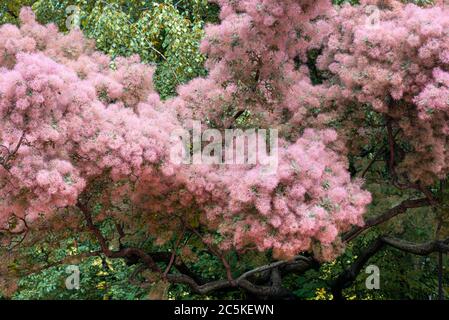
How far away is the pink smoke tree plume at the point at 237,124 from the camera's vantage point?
5.75m

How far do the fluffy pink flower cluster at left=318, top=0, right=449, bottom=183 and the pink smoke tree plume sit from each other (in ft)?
0.05

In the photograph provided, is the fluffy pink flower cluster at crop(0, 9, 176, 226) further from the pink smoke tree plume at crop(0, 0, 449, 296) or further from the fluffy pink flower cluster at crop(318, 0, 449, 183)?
the fluffy pink flower cluster at crop(318, 0, 449, 183)

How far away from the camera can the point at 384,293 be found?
10094mm

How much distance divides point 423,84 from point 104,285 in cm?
574

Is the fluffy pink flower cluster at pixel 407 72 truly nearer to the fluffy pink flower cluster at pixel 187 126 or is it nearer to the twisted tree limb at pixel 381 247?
the fluffy pink flower cluster at pixel 187 126

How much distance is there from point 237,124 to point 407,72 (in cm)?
190

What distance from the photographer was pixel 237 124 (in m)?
7.23

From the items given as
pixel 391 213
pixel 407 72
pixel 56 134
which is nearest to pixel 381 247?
pixel 391 213

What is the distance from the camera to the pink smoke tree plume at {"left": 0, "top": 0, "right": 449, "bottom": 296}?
5754mm

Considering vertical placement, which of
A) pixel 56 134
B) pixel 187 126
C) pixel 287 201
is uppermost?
pixel 187 126

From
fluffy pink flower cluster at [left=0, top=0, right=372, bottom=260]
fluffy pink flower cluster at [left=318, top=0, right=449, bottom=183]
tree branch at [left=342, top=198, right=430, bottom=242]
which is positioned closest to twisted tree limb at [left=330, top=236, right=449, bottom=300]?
tree branch at [left=342, top=198, right=430, bottom=242]

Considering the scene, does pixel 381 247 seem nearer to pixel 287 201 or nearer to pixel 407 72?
pixel 407 72
